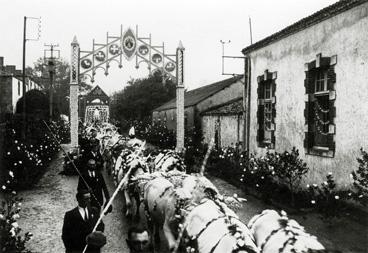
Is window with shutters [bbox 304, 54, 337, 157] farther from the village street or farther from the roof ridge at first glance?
the village street

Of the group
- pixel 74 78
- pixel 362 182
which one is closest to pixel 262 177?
pixel 362 182

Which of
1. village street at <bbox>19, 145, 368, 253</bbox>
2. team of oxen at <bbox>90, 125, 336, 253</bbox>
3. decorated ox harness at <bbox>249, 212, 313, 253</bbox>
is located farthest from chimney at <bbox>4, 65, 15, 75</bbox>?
decorated ox harness at <bbox>249, 212, 313, 253</bbox>

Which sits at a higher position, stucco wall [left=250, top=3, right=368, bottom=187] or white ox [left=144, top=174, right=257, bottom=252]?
stucco wall [left=250, top=3, right=368, bottom=187]

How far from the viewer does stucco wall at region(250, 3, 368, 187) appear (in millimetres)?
9758

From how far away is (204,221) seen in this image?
5316mm

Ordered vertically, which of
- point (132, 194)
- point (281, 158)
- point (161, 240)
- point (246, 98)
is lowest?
point (161, 240)

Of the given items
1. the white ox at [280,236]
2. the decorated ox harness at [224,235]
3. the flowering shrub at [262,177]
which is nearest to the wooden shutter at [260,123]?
the flowering shrub at [262,177]

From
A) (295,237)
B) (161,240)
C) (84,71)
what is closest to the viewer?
(295,237)

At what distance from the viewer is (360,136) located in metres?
9.72

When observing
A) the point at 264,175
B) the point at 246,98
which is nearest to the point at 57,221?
Result: the point at 264,175

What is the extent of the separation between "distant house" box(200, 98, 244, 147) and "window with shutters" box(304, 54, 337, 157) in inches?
212

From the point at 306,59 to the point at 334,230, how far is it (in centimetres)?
538

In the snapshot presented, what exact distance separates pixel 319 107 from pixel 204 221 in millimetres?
7289

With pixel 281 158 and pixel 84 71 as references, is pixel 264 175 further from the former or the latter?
pixel 84 71
